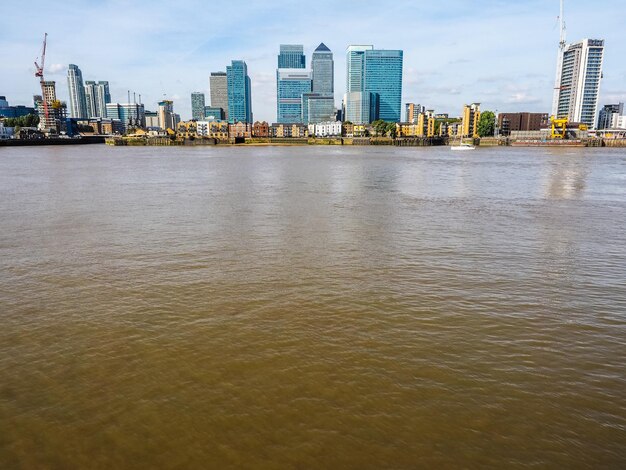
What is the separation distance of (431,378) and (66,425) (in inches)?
241

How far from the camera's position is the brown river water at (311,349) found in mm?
6301

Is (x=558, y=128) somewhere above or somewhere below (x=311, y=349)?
above

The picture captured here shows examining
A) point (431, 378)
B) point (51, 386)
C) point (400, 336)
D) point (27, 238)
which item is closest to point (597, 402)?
point (431, 378)

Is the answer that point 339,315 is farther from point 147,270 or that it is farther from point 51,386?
point 147,270

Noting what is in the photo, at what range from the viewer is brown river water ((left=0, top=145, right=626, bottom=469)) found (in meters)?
6.30

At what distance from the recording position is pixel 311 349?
357 inches

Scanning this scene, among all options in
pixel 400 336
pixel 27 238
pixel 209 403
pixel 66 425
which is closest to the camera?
pixel 66 425

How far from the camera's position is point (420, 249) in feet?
57.1

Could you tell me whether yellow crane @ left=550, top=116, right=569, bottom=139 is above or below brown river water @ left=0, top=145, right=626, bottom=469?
above

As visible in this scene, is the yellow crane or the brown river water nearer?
the brown river water

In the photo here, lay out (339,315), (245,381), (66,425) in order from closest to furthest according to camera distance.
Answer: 1. (66,425)
2. (245,381)
3. (339,315)

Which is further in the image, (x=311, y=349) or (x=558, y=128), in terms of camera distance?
(x=558, y=128)

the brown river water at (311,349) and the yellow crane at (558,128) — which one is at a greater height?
the yellow crane at (558,128)

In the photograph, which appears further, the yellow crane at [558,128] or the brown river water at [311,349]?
the yellow crane at [558,128]
